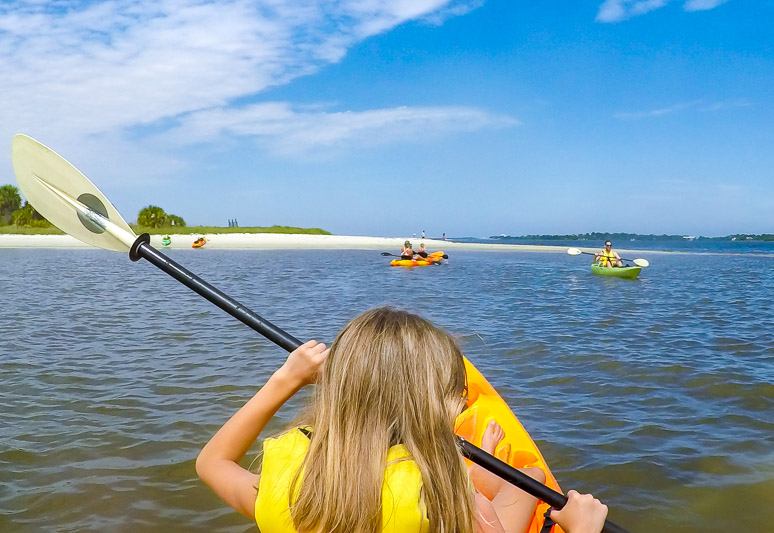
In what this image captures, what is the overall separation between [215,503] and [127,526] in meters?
0.49

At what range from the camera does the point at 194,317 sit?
1014 centimetres

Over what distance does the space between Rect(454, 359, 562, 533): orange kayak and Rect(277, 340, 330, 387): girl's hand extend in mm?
1555

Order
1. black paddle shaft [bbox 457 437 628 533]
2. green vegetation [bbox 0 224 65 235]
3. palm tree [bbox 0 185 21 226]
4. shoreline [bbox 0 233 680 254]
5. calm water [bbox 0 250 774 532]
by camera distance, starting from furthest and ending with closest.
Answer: palm tree [bbox 0 185 21 226]
green vegetation [bbox 0 224 65 235]
shoreline [bbox 0 233 680 254]
calm water [bbox 0 250 774 532]
black paddle shaft [bbox 457 437 628 533]

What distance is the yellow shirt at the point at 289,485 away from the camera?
4.97 feet

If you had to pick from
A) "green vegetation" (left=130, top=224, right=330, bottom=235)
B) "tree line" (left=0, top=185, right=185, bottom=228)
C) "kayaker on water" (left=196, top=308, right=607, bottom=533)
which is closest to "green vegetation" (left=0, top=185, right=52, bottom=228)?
"tree line" (left=0, top=185, right=185, bottom=228)

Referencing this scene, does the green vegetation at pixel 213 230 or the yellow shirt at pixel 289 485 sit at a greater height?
the green vegetation at pixel 213 230

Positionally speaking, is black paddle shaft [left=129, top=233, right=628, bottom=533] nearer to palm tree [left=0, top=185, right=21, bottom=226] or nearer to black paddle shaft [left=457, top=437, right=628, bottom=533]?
black paddle shaft [left=457, top=437, right=628, bottom=533]

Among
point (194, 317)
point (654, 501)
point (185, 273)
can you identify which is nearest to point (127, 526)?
point (185, 273)

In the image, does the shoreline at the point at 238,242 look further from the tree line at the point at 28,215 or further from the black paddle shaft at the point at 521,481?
the black paddle shaft at the point at 521,481

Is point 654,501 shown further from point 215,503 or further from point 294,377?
point 294,377

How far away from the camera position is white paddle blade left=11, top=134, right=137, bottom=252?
3.01 m

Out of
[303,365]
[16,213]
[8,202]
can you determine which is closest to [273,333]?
[303,365]

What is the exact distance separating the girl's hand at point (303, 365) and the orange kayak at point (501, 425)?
1555 millimetres

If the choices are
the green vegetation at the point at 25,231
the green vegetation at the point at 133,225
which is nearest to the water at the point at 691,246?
the green vegetation at the point at 133,225
